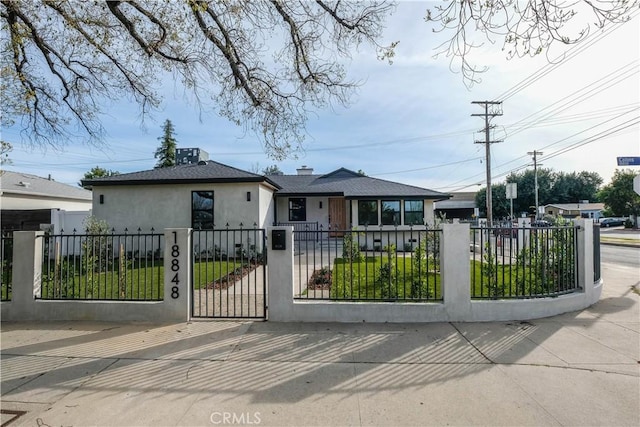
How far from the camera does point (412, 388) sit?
11.5 ft

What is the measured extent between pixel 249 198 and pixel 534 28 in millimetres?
11827

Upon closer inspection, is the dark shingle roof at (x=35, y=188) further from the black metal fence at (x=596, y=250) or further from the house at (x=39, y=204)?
the black metal fence at (x=596, y=250)

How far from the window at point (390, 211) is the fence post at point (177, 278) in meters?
14.7

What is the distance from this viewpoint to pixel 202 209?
48.0ft

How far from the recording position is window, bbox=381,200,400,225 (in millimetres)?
19156

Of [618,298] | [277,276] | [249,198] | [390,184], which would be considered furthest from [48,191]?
[618,298]

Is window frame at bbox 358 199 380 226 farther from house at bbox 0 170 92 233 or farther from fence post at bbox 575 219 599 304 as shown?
house at bbox 0 170 92 233

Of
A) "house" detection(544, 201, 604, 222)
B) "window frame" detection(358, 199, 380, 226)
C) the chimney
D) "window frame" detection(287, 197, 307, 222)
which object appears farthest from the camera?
"house" detection(544, 201, 604, 222)

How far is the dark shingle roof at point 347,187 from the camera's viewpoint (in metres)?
18.7

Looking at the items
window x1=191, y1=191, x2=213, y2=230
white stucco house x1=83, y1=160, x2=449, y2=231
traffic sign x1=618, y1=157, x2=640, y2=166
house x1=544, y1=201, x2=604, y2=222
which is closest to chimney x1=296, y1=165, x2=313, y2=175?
white stucco house x1=83, y1=160, x2=449, y2=231

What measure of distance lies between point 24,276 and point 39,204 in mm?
20069

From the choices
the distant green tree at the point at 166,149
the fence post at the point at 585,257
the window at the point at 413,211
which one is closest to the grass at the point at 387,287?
the fence post at the point at 585,257

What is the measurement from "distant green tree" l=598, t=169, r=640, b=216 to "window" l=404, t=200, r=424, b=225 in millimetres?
37340

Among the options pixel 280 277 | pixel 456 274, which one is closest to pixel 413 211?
pixel 456 274
